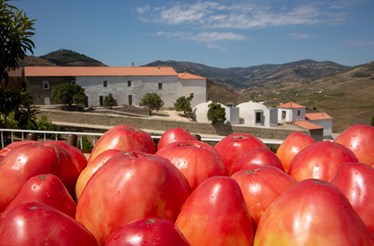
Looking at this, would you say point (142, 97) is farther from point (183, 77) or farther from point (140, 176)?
point (140, 176)

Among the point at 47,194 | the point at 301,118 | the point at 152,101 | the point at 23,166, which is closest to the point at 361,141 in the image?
the point at 47,194

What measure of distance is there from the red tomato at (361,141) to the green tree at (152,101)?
35.3m

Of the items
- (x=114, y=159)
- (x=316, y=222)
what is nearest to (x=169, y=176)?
(x=114, y=159)

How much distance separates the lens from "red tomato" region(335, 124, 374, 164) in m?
1.86

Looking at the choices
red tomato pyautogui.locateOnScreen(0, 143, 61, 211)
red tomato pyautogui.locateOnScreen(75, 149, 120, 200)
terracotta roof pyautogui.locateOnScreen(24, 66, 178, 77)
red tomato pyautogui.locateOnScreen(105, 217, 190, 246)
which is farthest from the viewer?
terracotta roof pyautogui.locateOnScreen(24, 66, 178, 77)

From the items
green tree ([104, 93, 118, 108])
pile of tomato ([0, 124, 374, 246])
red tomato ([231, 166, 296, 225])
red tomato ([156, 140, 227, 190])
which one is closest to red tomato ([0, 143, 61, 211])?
pile of tomato ([0, 124, 374, 246])

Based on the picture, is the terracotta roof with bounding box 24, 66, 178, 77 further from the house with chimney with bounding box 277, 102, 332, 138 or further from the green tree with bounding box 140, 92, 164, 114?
the house with chimney with bounding box 277, 102, 332, 138

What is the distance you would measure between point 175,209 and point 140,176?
178mm

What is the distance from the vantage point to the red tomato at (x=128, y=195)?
1117mm

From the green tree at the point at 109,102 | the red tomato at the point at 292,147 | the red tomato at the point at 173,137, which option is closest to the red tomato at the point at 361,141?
the red tomato at the point at 292,147

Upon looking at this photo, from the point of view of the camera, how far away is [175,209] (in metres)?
1.21

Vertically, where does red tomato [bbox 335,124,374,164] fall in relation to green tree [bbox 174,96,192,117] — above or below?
above

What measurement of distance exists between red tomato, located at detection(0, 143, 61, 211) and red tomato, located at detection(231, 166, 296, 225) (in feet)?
2.77

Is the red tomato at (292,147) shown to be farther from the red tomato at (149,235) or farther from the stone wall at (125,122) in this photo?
the stone wall at (125,122)
